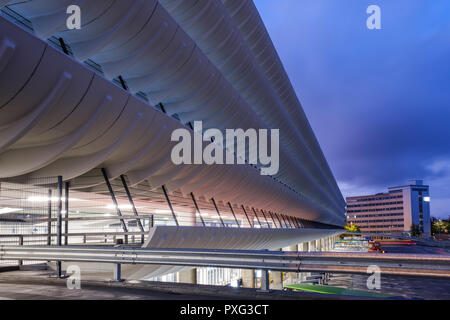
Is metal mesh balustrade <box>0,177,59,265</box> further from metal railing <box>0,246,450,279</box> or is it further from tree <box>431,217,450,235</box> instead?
tree <box>431,217,450,235</box>

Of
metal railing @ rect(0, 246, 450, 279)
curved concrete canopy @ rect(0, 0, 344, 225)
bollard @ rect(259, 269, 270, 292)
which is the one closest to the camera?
metal railing @ rect(0, 246, 450, 279)

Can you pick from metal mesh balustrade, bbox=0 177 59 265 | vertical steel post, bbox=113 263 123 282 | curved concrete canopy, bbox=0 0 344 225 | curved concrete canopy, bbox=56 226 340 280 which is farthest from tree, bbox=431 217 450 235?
vertical steel post, bbox=113 263 123 282

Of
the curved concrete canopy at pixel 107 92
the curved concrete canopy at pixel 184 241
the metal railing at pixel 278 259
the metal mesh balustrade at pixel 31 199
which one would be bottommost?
the curved concrete canopy at pixel 184 241

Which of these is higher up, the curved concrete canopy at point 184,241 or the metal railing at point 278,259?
the metal railing at point 278,259

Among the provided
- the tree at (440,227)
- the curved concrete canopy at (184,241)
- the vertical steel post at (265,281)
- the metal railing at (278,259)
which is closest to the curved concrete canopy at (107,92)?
the curved concrete canopy at (184,241)

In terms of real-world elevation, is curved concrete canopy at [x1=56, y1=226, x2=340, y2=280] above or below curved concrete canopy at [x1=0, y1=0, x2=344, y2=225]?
below

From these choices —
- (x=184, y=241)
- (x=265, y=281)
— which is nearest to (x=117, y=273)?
(x=265, y=281)

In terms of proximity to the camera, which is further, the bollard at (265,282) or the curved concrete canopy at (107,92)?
the curved concrete canopy at (107,92)

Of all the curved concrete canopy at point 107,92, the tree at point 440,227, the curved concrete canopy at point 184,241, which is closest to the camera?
the curved concrete canopy at point 107,92

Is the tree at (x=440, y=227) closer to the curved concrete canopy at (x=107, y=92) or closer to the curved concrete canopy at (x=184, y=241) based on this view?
the curved concrete canopy at (x=184, y=241)

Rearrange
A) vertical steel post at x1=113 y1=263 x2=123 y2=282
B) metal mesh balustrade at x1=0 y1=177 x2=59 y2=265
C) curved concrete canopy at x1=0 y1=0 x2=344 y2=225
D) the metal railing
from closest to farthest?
the metal railing, vertical steel post at x1=113 y1=263 x2=123 y2=282, curved concrete canopy at x1=0 y1=0 x2=344 y2=225, metal mesh balustrade at x1=0 y1=177 x2=59 y2=265
